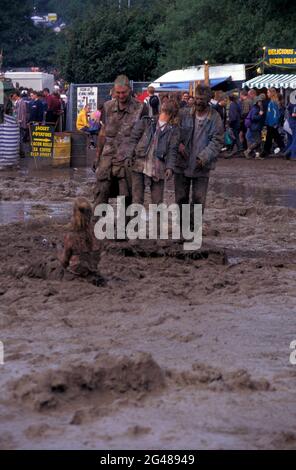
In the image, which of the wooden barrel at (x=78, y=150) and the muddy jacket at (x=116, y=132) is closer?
the muddy jacket at (x=116, y=132)

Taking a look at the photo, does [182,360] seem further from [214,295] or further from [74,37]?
[74,37]

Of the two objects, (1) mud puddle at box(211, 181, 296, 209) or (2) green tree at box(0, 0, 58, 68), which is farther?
(2) green tree at box(0, 0, 58, 68)

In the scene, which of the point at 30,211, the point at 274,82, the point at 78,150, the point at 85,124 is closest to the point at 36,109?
the point at 85,124

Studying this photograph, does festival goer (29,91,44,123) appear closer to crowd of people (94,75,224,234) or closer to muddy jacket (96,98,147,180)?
crowd of people (94,75,224,234)

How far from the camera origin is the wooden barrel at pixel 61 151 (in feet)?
70.3

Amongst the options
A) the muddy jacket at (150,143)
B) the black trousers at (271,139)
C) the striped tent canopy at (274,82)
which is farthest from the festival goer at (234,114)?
the muddy jacket at (150,143)

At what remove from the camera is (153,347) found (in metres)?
6.73

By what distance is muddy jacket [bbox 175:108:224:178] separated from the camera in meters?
10.5

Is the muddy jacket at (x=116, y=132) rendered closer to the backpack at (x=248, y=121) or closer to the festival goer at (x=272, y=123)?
the festival goer at (x=272, y=123)

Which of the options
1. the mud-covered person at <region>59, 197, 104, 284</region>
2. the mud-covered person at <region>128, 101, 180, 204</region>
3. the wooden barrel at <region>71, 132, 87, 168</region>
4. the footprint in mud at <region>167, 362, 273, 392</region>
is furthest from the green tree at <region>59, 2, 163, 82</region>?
the footprint in mud at <region>167, 362, 273, 392</region>

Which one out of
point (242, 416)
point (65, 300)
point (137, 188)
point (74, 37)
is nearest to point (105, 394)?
point (242, 416)

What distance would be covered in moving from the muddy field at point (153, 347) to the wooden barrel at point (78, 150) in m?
9.88

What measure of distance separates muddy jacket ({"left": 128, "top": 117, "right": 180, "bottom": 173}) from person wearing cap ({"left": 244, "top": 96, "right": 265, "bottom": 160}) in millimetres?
14000
